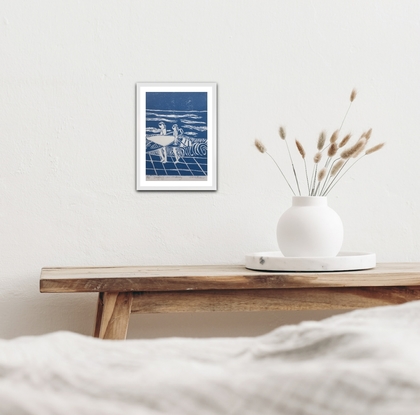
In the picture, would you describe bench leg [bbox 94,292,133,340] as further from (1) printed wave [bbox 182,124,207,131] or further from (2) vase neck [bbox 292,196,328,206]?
(1) printed wave [bbox 182,124,207,131]

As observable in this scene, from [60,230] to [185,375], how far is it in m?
1.54

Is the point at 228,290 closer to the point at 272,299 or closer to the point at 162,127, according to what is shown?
the point at 272,299

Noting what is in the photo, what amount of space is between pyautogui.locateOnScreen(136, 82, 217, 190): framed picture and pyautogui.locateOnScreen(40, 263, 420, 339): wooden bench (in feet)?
1.47

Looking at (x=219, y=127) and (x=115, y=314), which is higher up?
(x=219, y=127)

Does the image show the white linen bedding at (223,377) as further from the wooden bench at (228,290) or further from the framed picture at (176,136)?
the framed picture at (176,136)

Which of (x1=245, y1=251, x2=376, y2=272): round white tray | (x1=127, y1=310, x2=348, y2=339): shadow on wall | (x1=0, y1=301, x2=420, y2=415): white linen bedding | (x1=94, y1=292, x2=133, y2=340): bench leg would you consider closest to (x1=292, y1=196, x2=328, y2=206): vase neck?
(x1=245, y1=251, x2=376, y2=272): round white tray

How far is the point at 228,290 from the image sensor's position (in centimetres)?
140

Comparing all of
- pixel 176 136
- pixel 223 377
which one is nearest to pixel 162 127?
pixel 176 136

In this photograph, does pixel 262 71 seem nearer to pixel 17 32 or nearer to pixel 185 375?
pixel 17 32

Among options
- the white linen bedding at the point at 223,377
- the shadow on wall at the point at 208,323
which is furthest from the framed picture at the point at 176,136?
the white linen bedding at the point at 223,377

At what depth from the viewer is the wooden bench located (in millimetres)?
1337

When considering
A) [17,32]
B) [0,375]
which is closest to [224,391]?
[0,375]

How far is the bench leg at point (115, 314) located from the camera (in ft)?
4.38

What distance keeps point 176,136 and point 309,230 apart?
1.87 ft
